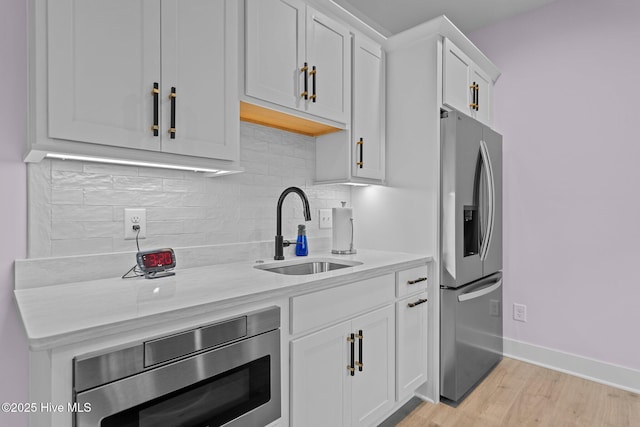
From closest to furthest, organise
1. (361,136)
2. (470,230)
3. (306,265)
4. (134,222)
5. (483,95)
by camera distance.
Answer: (134,222)
(306,265)
(361,136)
(470,230)
(483,95)

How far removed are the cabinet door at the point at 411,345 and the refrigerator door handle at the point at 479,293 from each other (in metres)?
0.25

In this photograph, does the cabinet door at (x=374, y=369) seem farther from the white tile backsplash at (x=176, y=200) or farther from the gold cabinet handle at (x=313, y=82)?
the gold cabinet handle at (x=313, y=82)

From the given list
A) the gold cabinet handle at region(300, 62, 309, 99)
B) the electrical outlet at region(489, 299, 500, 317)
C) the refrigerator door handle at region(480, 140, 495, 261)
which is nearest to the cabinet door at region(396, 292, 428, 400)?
the refrigerator door handle at region(480, 140, 495, 261)

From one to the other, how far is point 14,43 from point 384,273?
1804 millimetres

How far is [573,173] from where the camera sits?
8.23 feet

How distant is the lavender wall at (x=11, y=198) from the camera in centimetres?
122

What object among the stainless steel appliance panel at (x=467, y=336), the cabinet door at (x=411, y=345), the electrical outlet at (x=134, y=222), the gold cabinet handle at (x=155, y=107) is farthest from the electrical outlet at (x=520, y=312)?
the gold cabinet handle at (x=155, y=107)

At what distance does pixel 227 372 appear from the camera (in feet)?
3.68

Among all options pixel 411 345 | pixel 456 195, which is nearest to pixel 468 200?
pixel 456 195

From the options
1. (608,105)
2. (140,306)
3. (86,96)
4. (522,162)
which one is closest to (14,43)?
(86,96)

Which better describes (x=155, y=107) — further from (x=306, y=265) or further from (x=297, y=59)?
(x=306, y=265)

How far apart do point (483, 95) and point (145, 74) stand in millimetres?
2443

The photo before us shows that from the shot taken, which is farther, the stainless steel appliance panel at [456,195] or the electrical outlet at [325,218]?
the electrical outlet at [325,218]

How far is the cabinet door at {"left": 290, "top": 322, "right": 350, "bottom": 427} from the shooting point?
1.34 metres
